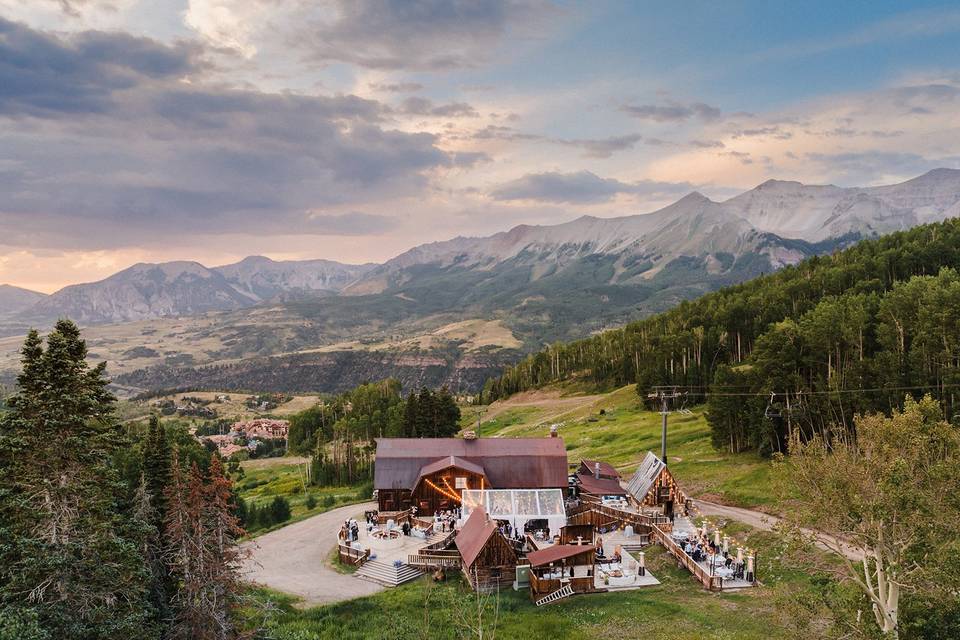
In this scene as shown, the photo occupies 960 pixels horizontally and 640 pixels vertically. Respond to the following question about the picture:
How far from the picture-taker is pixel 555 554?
1662 inches

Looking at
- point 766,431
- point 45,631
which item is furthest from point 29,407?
point 766,431

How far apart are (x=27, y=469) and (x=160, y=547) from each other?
875cm

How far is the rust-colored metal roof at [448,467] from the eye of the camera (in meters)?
62.5

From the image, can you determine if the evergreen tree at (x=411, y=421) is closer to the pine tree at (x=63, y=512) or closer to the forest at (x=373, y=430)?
the forest at (x=373, y=430)

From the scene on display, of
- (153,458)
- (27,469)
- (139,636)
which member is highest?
(27,469)

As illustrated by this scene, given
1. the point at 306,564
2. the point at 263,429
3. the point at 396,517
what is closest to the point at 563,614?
the point at 306,564

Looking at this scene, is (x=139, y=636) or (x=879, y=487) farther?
(x=139, y=636)

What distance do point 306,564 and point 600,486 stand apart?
32215mm

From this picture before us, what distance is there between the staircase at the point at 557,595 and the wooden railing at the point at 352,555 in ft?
57.7

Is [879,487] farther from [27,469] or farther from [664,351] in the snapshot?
[664,351]

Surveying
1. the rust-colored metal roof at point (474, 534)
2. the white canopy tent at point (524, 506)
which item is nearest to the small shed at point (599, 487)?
the white canopy tent at point (524, 506)

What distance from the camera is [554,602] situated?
133 ft

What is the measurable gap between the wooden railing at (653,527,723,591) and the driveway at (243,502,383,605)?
24.6 m

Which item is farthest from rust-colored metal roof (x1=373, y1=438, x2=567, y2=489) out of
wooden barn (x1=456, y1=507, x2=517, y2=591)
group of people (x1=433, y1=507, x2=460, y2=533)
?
wooden barn (x1=456, y1=507, x2=517, y2=591)
